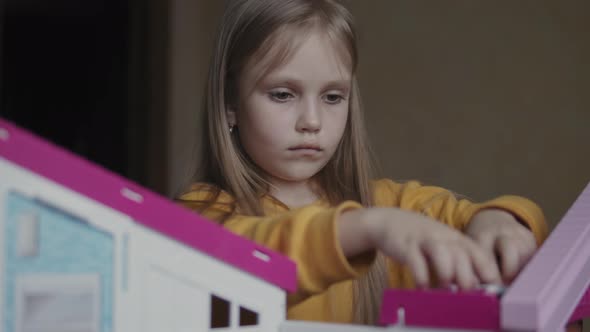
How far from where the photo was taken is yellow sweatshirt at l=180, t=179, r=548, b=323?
0.62 meters

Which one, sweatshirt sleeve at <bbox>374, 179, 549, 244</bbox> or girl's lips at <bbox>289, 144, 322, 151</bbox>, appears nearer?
sweatshirt sleeve at <bbox>374, 179, 549, 244</bbox>

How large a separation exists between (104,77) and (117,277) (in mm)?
2974

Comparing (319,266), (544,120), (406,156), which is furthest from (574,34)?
(319,266)

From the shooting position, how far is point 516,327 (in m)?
0.49

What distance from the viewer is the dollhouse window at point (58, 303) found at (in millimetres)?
495

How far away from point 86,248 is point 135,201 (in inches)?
1.6

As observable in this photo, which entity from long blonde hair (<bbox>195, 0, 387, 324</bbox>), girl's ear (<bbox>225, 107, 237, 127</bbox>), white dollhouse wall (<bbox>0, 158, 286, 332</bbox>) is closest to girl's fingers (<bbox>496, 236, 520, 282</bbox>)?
white dollhouse wall (<bbox>0, 158, 286, 332</bbox>)

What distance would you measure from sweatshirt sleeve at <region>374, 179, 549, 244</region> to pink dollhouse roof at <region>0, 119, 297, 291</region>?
307 mm

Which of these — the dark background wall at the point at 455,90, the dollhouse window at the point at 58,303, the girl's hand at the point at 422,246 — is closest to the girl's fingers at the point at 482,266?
the girl's hand at the point at 422,246

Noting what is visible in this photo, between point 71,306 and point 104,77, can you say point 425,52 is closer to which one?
point 104,77

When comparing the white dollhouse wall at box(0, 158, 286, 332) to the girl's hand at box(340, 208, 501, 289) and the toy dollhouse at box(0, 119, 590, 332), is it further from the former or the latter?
the girl's hand at box(340, 208, 501, 289)

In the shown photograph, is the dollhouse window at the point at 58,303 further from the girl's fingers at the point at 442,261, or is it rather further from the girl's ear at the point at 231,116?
the girl's ear at the point at 231,116

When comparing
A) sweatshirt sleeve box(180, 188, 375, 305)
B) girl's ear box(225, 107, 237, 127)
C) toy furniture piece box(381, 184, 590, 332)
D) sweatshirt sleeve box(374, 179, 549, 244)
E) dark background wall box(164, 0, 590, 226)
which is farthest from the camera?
dark background wall box(164, 0, 590, 226)

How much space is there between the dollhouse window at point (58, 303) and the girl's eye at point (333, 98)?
1.73 feet
